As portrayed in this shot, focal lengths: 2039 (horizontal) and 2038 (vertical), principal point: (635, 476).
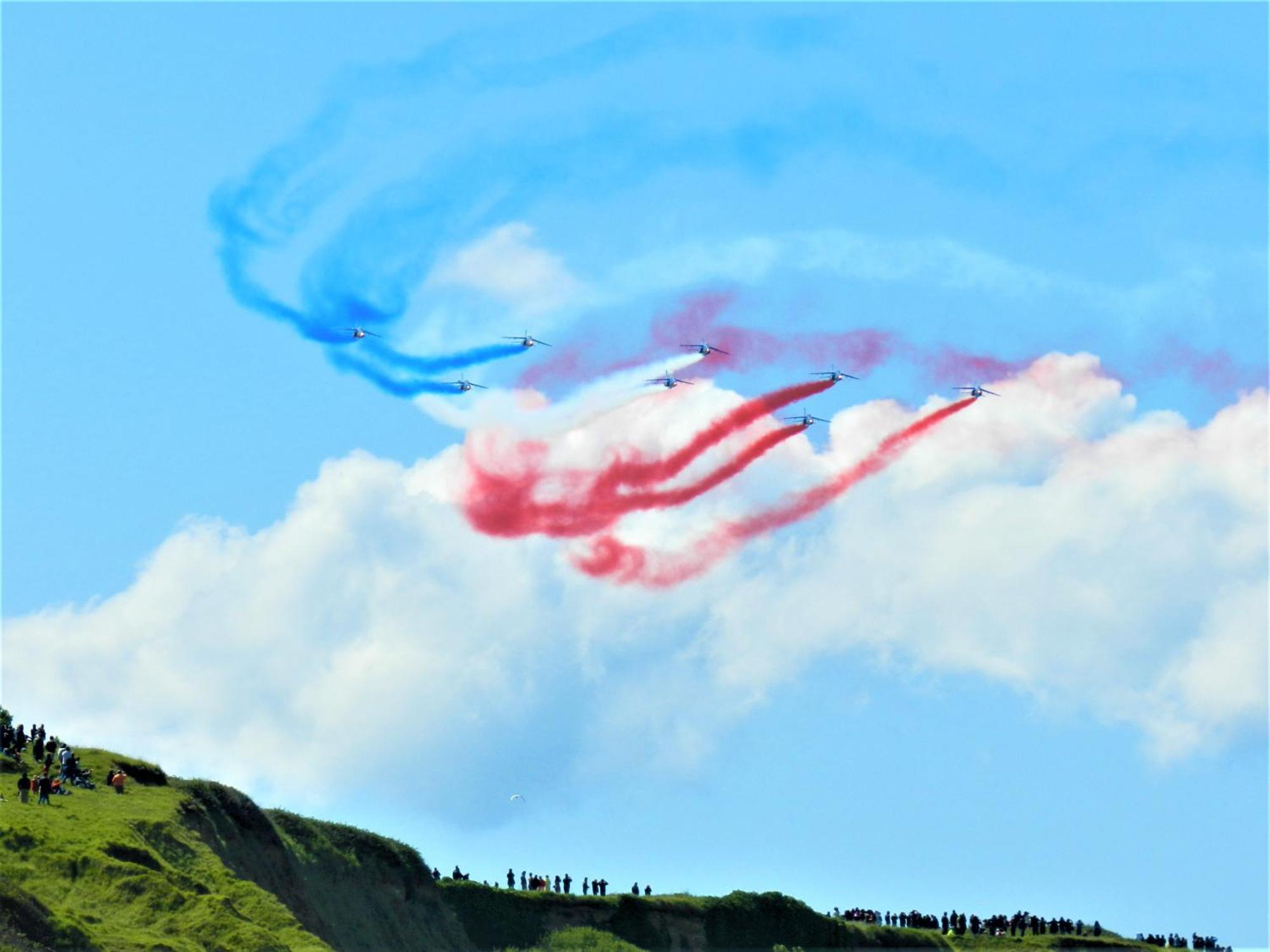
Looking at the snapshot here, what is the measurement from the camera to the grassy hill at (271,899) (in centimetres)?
8081

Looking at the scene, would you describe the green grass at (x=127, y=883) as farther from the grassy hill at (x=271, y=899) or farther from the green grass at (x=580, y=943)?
the green grass at (x=580, y=943)

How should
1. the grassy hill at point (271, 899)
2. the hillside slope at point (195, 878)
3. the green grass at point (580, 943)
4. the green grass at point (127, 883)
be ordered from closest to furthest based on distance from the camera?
the green grass at point (127, 883) < the hillside slope at point (195, 878) < the grassy hill at point (271, 899) < the green grass at point (580, 943)

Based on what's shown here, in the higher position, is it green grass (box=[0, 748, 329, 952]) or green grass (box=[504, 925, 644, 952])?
green grass (box=[504, 925, 644, 952])

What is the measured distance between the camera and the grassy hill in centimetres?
8081

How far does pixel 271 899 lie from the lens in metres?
87.4

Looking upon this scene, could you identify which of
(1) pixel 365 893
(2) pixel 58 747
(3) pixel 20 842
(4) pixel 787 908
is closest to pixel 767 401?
(4) pixel 787 908

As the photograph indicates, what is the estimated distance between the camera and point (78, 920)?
77.5m

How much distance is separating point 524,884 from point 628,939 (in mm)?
7070

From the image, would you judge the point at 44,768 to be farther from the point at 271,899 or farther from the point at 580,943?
the point at 580,943

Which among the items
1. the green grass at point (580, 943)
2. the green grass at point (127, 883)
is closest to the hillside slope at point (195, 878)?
the green grass at point (127, 883)

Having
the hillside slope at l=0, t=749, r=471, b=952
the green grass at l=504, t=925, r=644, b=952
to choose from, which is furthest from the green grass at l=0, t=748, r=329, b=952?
the green grass at l=504, t=925, r=644, b=952

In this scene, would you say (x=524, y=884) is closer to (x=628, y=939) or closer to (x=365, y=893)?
(x=628, y=939)

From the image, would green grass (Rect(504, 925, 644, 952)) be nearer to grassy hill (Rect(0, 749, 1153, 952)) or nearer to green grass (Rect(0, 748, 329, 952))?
grassy hill (Rect(0, 749, 1153, 952))

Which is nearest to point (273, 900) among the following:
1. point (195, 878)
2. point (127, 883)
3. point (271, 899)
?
point (271, 899)
